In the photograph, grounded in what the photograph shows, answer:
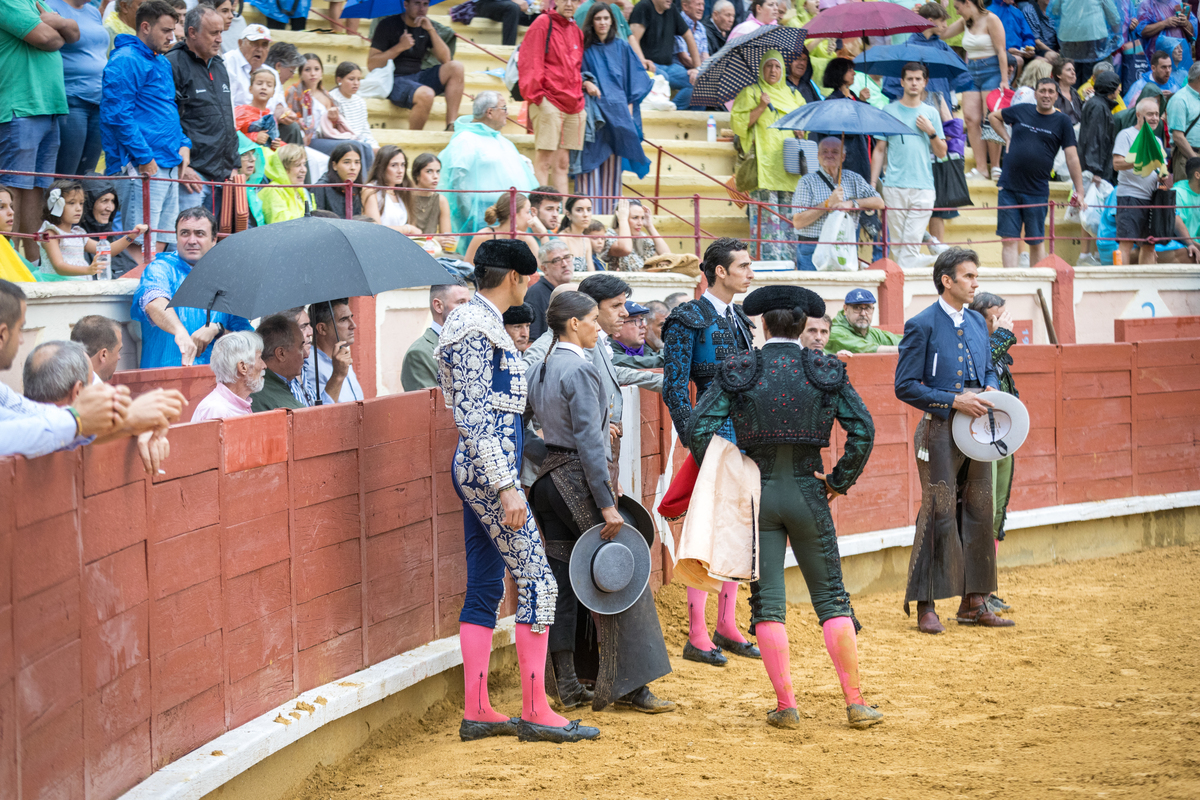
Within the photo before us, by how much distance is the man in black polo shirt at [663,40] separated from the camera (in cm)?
1386

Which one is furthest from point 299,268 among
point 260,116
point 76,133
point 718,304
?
point 260,116

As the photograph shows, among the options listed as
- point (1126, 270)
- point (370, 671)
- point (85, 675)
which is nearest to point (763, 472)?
point (370, 671)

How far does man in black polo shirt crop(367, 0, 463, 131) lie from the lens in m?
11.9

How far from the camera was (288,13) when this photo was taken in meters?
12.7

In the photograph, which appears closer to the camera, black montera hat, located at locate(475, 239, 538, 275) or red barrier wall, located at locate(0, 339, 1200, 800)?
red barrier wall, located at locate(0, 339, 1200, 800)

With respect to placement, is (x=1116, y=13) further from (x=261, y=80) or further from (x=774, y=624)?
(x=774, y=624)

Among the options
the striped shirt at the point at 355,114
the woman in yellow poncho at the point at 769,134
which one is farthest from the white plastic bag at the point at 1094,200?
the striped shirt at the point at 355,114

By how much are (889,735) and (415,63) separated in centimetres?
876

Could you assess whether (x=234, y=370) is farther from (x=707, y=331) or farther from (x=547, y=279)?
(x=547, y=279)

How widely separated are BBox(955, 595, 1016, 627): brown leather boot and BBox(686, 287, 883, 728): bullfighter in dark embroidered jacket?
2378 mm

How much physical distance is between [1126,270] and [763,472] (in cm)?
1034

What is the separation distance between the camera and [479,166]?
10.1 m

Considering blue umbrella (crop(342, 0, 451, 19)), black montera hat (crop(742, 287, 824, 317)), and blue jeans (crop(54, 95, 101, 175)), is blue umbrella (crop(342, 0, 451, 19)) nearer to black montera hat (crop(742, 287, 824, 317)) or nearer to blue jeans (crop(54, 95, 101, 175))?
blue jeans (crop(54, 95, 101, 175))

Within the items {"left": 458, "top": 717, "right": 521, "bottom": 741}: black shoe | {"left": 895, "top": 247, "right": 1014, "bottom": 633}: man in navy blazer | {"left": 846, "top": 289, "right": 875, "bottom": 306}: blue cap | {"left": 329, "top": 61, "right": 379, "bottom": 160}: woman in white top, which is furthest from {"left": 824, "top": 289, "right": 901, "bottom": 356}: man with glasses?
{"left": 458, "top": 717, "right": 521, "bottom": 741}: black shoe
